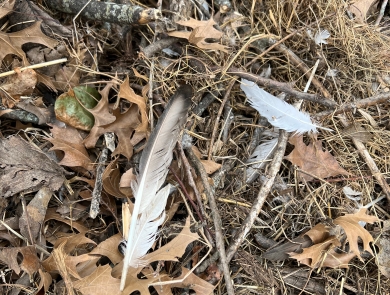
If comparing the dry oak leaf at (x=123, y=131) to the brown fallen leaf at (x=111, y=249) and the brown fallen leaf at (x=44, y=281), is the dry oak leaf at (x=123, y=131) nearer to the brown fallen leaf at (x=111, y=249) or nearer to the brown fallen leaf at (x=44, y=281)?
the brown fallen leaf at (x=111, y=249)

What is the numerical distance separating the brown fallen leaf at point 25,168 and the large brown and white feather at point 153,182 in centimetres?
33

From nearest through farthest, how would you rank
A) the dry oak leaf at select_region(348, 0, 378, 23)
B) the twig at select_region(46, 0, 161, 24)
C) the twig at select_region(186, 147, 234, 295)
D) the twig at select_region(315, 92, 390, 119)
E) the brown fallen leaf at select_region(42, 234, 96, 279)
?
the brown fallen leaf at select_region(42, 234, 96, 279), the twig at select_region(186, 147, 234, 295), the twig at select_region(46, 0, 161, 24), the twig at select_region(315, 92, 390, 119), the dry oak leaf at select_region(348, 0, 378, 23)

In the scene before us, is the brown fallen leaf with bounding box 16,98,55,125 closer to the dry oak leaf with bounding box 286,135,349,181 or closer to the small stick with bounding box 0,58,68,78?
the small stick with bounding box 0,58,68,78

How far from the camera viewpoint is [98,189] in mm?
1417

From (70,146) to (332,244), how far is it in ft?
3.59

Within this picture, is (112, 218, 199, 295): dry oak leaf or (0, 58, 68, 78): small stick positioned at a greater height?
(0, 58, 68, 78): small stick

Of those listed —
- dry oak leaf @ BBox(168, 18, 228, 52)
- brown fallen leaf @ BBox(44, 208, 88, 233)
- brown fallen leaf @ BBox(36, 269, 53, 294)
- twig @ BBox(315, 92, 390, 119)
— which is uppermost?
dry oak leaf @ BBox(168, 18, 228, 52)

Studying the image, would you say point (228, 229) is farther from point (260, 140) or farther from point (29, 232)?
point (29, 232)

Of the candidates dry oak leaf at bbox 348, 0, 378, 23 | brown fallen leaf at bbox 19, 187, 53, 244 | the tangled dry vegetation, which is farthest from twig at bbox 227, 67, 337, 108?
brown fallen leaf at bbox 19, 187, 53, 244

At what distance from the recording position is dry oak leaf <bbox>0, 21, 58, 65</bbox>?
1.47 meters

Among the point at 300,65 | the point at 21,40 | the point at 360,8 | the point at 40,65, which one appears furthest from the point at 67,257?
the point at 360,8

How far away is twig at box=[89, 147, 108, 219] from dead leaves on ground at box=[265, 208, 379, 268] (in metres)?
0.70

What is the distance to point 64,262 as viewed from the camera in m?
1.29

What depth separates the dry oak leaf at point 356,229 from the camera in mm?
1449
